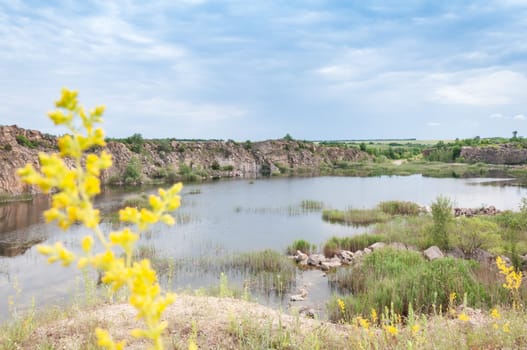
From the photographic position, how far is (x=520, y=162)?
67438mm

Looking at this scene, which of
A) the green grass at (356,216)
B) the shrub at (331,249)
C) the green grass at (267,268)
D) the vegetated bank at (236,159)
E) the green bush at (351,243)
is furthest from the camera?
the vegetated bank at (236,159)

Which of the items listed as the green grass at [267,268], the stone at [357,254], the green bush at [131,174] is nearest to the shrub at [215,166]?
the green bush at [131,174]

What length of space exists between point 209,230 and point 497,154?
233 ft

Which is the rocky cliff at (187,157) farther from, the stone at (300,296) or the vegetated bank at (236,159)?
the stone at (300,296)

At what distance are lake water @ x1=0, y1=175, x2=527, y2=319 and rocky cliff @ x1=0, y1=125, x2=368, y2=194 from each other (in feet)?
27.2

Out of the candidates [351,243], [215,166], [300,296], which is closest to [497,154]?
[215,166]

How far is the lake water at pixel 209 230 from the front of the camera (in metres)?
11.2

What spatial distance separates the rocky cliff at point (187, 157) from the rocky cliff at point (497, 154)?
20160 millimetres

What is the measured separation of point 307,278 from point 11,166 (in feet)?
99.9

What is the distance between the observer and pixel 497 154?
7038cm

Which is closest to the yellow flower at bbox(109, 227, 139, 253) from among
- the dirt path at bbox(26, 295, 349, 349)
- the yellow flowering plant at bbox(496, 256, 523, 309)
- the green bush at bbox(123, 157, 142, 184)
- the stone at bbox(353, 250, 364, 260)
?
the dirt path at bbox(26, 295, 349, 349)

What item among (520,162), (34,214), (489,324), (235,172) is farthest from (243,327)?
(520,162)

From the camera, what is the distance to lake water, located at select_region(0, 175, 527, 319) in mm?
11172

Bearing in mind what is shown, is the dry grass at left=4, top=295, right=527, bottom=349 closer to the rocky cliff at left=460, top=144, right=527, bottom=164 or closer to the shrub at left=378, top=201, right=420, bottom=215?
the shrub at left=378, top=201, right=420, bottom=215
